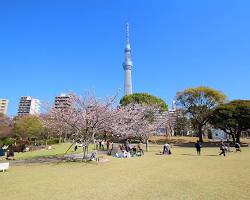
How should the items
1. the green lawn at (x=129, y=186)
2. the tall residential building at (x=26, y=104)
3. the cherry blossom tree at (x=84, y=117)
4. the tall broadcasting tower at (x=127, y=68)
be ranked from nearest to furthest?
1. the green lawn at (x=129, y=186)
2. the cherry blossom tree at (x=84, y=117)
3. the tall broadcasting tower at (x=127, y=68)
4. the tall residential building at (x=26, y=104)

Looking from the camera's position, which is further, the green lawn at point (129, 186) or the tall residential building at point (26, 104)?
the tall residential building at point (26, 104)

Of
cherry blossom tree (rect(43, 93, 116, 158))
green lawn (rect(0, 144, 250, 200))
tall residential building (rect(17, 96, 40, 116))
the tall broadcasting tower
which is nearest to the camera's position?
green lawn (rect(0, 144, 250, 200))

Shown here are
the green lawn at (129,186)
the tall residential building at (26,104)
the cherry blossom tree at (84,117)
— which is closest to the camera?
the green lawn at (129,186)

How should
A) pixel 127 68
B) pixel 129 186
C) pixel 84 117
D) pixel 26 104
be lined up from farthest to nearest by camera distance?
pixel 26 104
pixel 127 68
pixel 84 117
pixel 129 186

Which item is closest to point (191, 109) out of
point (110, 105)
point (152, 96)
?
point (152, 96)

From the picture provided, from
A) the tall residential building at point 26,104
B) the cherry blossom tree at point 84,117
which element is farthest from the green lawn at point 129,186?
the tall residential building at point 26,104

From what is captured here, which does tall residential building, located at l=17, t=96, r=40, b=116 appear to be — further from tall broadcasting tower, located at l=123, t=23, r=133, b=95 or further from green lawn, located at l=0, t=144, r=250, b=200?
green lawn, located at l=0, t=144, r=250, b=200

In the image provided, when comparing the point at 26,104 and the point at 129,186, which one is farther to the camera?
the point at 26,104

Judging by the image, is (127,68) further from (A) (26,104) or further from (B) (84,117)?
(B) (84,117)

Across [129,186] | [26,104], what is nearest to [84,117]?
[129,186]

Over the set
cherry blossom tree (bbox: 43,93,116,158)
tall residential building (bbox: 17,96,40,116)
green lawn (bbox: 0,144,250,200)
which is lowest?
green lawn (bbox: 0,144,250,200)

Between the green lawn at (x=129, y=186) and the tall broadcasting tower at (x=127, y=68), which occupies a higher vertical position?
the tall broadcasting tower at (x=127, y=68)

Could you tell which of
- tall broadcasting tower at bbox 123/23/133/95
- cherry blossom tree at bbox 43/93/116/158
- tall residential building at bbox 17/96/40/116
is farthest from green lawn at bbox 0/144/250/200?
tall residential building at bbox 17/96/40/116

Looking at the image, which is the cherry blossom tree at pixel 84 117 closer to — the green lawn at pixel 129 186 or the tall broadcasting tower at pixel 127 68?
the green lawn at pixel 129 186
